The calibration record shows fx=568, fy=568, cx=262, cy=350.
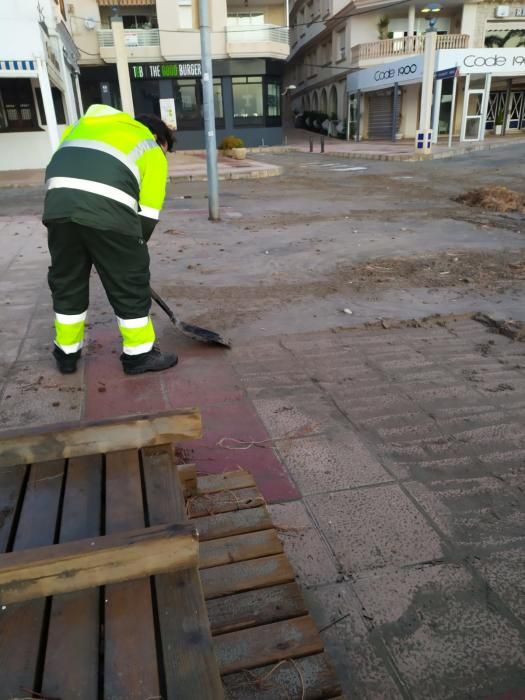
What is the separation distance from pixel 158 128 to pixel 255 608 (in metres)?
3.09

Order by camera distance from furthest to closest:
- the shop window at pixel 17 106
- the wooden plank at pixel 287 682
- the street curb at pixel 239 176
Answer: the shop window at pixel 17 106
the street curb at pixel 239 176
the wooden plank at pixel 287 682

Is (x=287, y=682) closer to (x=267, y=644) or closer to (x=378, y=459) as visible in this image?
(x=267, y=644)

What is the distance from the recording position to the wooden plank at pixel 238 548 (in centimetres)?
201

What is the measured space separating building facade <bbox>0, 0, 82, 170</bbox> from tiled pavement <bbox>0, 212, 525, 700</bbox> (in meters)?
12.9

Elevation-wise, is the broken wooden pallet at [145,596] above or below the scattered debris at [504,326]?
above

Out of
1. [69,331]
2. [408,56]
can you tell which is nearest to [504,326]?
[69,331]

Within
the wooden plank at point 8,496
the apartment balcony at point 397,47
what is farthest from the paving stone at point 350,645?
the apartment balcony at point 397,47

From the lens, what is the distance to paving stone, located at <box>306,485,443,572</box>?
2219mm

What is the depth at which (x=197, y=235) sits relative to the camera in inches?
337

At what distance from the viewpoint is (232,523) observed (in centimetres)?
222

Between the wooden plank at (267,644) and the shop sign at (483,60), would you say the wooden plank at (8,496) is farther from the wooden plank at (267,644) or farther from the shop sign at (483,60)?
the shop sign at (483,60)

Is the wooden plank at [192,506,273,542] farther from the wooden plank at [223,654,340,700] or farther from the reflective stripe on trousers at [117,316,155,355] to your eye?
the reflective stripe on trousers at [117,316,155,355]

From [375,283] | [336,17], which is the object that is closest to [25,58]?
[375,283]

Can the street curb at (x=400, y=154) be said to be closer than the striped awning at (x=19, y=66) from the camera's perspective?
No
